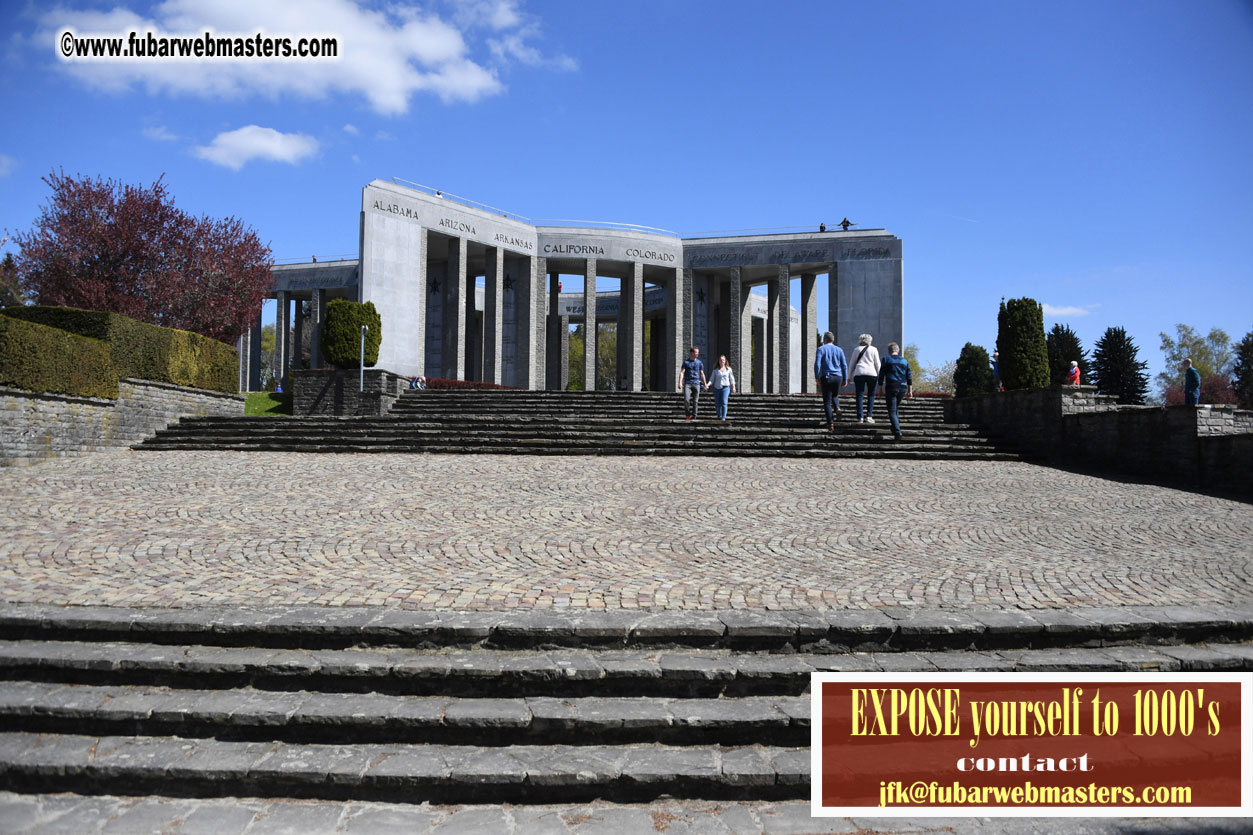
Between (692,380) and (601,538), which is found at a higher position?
(692,380)

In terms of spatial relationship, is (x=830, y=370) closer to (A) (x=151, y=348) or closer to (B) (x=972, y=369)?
(A) (x=151, y=348)

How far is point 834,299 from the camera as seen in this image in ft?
97.2

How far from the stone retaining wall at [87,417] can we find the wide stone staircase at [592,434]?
428 millimetres

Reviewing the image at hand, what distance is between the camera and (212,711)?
3809 millimetres

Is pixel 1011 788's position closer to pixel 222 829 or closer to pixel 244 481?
pixel 222 829

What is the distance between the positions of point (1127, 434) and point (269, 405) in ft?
70.5

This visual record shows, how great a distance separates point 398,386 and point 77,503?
34.3 ft

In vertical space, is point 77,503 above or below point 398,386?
below

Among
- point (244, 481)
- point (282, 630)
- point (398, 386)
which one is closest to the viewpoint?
point (282, 630)

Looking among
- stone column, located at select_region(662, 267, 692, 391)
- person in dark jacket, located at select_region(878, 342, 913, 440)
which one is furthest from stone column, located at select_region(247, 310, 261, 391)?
person in dark jacket, located at select_region(878, 342, 913, 440)

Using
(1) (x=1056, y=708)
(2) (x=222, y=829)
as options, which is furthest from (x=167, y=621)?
(1) (x=1056, y=708)

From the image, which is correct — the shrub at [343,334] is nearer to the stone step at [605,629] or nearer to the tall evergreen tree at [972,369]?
the stone step at [605,629]

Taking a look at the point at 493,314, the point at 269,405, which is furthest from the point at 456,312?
the point at 269,405

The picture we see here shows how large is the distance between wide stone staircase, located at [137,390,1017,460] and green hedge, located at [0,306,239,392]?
1188 mm
